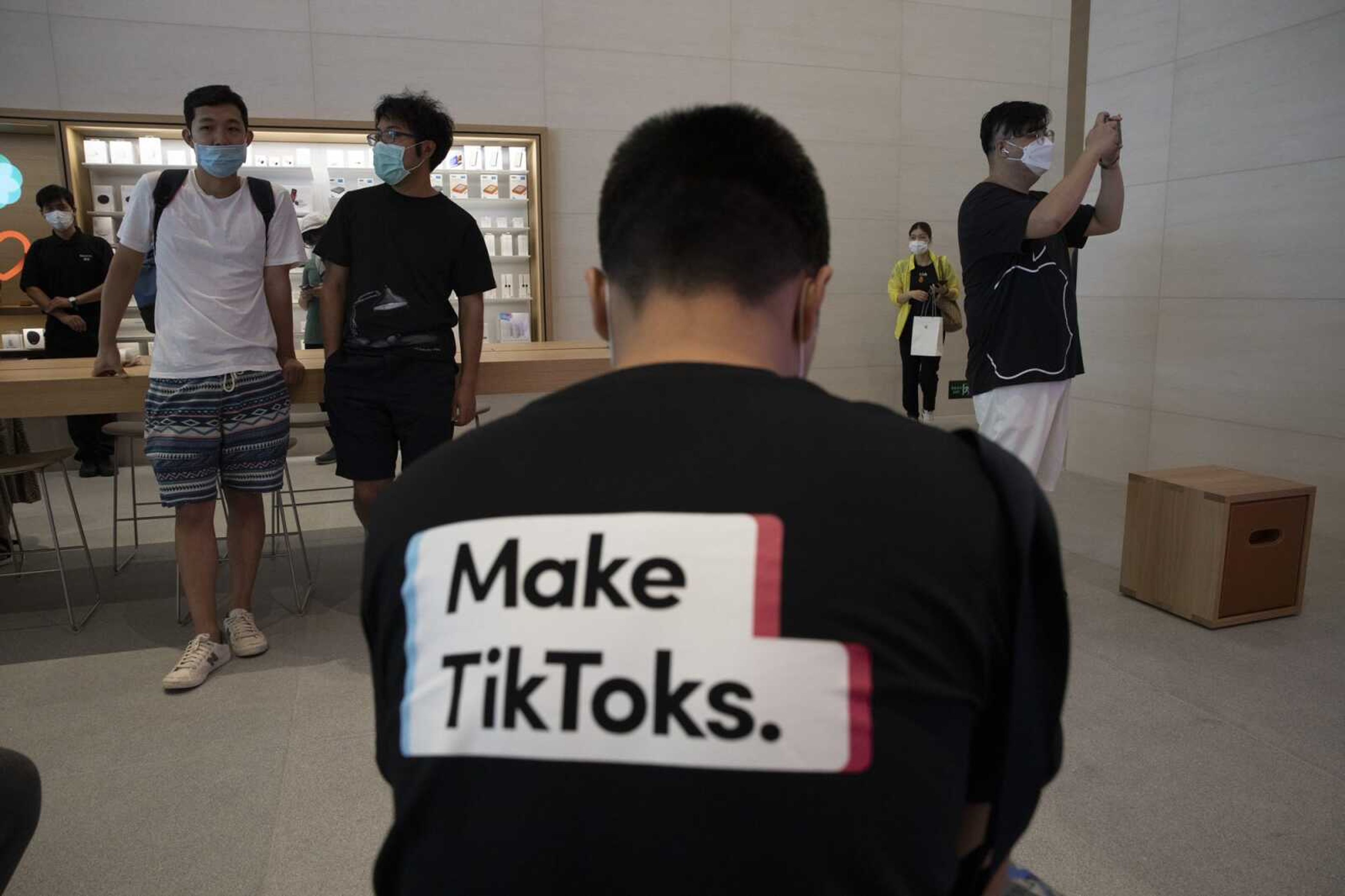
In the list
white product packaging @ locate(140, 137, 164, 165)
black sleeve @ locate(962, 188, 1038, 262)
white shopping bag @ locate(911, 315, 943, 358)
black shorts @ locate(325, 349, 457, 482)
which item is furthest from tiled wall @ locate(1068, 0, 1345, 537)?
white product packaging @ locate(140, 137, 164, 165)

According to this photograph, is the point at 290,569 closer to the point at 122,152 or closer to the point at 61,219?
the point at 61,219

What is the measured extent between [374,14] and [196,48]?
1.12 m

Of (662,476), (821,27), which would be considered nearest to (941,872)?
(662,476)

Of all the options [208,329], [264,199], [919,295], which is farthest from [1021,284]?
[919,295]

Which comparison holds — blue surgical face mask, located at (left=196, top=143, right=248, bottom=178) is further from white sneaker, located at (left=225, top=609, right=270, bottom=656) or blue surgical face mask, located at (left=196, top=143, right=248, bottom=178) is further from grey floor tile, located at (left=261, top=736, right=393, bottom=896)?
grey floor tile, located at (left=261, top=736, right=393, bottom=896)

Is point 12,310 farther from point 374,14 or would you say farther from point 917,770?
point 917,770

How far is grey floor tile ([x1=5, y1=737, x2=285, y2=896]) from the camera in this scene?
72.2 inches

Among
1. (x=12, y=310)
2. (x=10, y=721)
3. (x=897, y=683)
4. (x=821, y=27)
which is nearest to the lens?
(x=897, y=683)

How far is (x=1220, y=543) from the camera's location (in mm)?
3033

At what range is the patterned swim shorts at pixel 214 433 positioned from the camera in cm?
266

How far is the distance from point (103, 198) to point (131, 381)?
3.79 metres

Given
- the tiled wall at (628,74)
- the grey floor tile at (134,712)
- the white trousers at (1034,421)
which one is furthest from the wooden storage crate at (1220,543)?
the tiled wall at (628,74)

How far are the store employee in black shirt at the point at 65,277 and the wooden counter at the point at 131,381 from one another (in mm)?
2240

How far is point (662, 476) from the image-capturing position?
0.64m
